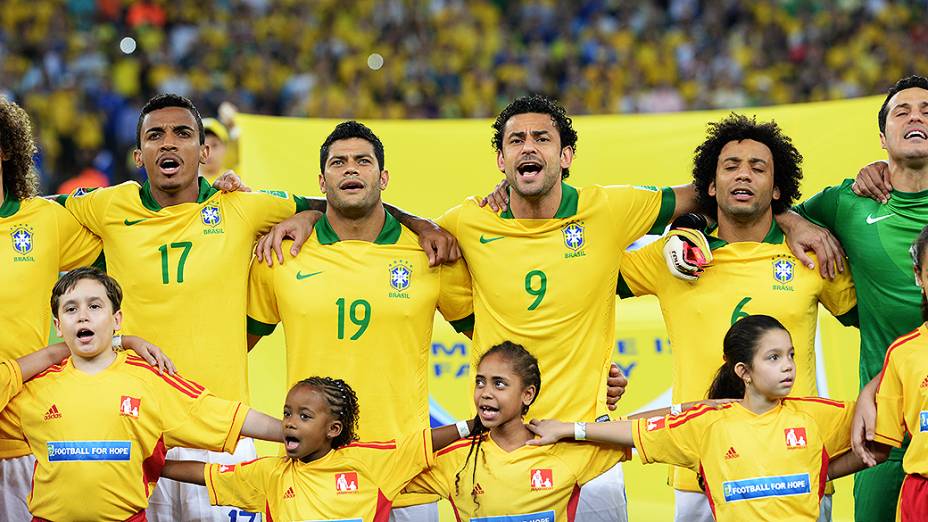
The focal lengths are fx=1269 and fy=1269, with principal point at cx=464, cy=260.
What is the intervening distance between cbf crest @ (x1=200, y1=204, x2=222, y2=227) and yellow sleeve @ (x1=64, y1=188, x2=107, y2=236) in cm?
42

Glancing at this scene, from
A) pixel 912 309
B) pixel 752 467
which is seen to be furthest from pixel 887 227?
pixel 752 467

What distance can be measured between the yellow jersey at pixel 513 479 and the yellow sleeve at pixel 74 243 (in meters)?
1.75

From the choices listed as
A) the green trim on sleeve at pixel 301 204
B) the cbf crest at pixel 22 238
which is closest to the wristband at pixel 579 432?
the green trim on sleeve at pixel 301 204

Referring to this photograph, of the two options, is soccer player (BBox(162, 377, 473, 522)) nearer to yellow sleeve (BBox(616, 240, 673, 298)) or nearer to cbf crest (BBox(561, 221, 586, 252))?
cbf crest (BBox(561, 221, 586, 252))

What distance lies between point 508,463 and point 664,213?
1.37m

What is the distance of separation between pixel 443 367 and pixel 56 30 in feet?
36.7

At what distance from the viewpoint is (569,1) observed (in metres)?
17.9

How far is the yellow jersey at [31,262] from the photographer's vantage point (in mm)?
5195

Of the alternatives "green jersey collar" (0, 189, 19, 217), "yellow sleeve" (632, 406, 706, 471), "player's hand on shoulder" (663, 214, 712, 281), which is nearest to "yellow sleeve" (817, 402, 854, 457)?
"yellow sleeve" (632, 406, 706, 471)

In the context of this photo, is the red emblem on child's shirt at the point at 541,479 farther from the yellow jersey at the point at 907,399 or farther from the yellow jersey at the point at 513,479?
the yellow jersey at the point at 907,399

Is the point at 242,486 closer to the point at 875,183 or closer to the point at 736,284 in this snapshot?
the point at 736,284

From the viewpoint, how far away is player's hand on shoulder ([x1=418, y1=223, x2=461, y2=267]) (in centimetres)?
532

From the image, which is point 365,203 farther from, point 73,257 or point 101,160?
point 101,160

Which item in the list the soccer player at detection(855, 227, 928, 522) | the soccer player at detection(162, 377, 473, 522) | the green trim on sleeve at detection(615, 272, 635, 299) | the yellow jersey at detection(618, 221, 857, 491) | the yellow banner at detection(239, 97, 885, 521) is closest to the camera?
the soccer player at detection(855, 227, 928, 522)
